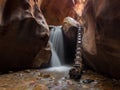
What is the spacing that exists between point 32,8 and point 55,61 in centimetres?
288

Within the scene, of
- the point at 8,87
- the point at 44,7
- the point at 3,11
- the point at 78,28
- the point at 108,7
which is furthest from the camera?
the point at 44,7

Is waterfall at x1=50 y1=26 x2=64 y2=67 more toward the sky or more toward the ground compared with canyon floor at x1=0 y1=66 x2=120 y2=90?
more toward the sky

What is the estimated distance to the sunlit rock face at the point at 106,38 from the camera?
5.04 m

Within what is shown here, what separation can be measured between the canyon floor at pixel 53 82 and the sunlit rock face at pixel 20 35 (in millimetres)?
640

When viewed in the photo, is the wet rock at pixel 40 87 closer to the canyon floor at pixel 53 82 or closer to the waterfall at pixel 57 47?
the canyon floor at pixel 53 82

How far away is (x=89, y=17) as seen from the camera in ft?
24.8

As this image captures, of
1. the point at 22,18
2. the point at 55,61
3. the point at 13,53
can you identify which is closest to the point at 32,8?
the point at 22,18

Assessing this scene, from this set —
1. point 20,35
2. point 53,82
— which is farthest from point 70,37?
point 53,82

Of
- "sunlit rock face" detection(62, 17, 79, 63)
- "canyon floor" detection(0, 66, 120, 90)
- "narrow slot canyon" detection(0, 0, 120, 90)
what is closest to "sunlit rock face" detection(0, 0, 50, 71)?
"narrow slot canyon" detection(0, 0, 120, 90)

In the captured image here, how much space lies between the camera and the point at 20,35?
25.3 feet

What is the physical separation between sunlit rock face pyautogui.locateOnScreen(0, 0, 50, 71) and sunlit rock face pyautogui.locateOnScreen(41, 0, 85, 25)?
8.24 meters

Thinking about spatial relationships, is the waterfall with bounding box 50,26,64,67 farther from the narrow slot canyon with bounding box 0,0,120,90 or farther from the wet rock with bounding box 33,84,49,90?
the wet rock with bounding box 33,84,49,90

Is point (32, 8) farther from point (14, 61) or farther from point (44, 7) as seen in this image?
point (44, 7)

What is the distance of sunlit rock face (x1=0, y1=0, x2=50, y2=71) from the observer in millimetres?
7391
